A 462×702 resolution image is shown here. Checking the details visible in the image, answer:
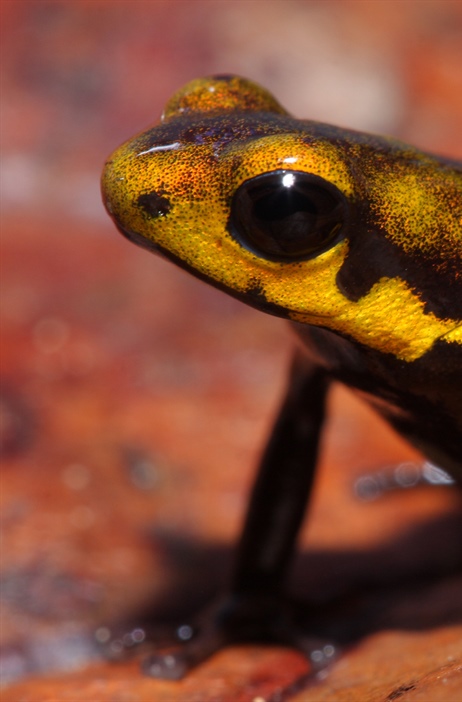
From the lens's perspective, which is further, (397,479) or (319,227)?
(397,479)

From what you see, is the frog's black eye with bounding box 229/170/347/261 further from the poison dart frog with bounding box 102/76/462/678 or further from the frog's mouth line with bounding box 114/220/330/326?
the frog's mouth line with bounding box 114/220/330/326

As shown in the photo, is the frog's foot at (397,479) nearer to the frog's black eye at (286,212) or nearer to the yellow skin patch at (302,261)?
the yellow skin patch at (302,261)

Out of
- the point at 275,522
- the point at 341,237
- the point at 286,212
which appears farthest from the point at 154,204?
the point at 275,522

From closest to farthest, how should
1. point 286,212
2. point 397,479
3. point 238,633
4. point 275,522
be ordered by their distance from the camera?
point 286,212, point 238,633, point 275,522, point 397,479

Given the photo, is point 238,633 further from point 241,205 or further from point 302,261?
point 241,205

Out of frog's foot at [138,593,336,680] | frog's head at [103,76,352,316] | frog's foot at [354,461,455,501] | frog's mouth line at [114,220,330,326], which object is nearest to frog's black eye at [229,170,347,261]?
frog's head at [103,76,352,316]

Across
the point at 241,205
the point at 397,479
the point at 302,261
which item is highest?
the point at 397,479

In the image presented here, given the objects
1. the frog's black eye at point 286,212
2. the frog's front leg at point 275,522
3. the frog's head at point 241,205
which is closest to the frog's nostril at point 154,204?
the frog's head at point 241,205

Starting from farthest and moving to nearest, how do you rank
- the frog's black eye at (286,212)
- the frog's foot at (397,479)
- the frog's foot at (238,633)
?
the frog's foot at (397,479), the frog's foot at (238,633), the frog's black eye at (286,212)

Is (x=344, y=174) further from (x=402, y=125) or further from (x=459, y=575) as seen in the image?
(x=402, y=125)
